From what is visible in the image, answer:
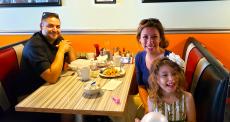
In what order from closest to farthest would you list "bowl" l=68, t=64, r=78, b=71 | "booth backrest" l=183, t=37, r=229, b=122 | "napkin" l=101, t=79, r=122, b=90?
"booth backrest" l=183, t=37, r=229, b=122 < "napkin" l=101, t=79, r=122, b=90 < "bowl" l=68, t=64, r=78, b=71

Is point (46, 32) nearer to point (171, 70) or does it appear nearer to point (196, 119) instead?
point (171, 70)

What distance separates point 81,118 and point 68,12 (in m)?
1.35

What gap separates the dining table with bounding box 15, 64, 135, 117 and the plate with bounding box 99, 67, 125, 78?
9cm

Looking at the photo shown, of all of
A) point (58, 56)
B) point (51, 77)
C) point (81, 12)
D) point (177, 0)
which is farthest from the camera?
point (81, 12)

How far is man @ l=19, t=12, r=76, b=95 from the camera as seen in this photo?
1912 mm

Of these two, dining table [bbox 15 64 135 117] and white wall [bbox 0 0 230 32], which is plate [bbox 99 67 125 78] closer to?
dining table [bbox 15 64 135 117]

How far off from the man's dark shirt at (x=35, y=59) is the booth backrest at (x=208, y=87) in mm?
1034

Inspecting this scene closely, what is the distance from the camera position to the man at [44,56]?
191cm

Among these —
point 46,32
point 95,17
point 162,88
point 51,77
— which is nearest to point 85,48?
point 95,17

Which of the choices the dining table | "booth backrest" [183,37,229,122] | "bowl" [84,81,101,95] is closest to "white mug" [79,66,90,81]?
the dining table

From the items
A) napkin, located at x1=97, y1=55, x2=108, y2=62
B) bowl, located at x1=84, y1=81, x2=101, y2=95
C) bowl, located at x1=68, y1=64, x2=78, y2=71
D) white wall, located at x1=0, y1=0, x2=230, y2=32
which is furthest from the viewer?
white wall, located at x1=0, y1=0, x2=230, y2=32

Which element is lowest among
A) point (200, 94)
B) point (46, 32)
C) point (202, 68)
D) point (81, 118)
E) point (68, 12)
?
point (81, 118)

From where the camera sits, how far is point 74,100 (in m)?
1.61

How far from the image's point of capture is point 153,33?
6.60ft
